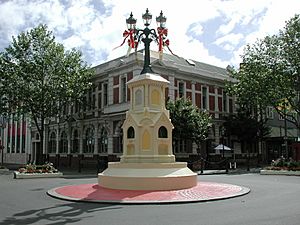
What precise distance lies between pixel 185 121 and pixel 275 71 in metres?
9.13

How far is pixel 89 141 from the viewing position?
124ft

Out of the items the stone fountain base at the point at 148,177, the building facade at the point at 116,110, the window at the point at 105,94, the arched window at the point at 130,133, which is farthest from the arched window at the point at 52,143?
the stone fountain base at the point at 148,177

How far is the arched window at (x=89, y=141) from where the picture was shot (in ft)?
122

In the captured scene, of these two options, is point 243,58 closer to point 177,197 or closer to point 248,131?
point 248,131

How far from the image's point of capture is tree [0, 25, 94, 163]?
31453 millimetres

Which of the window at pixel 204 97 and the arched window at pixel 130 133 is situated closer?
the arched window at pixel 130 133

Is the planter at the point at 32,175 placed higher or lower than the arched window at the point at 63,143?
lower

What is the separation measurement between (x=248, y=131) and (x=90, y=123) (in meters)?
16.3

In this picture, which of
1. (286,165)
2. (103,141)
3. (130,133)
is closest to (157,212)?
(130,133)

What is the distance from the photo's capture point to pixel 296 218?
28.4 ft

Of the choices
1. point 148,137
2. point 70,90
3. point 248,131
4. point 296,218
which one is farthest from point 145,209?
point 248,131

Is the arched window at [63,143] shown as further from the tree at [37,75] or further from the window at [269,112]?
the window at [269,112]

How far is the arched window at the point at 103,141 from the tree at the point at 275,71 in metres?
13.5

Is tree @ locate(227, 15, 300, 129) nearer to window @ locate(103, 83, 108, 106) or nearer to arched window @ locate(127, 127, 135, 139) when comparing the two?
window @ locate(103, 83, 108, 106)
